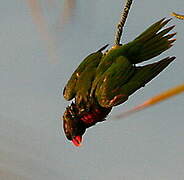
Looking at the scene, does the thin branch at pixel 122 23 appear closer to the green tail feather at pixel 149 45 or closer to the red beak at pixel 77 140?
the green tail feather at pixel 149 45

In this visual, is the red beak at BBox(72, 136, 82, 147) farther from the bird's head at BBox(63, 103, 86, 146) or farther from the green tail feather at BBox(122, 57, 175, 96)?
the green tail feather at BBox(122, 57, 175, 96)

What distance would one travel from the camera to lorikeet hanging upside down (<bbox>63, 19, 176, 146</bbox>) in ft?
1.31

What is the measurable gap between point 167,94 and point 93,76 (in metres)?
0.25

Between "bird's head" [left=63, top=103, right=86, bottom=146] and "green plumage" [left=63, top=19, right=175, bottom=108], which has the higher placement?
"green plumage" [left=63, top=19, right=175, bottom=108]

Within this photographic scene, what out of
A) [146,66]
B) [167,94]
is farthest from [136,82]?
[167,94]

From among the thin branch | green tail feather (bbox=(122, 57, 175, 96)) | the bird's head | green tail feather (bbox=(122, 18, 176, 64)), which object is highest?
the thin branch

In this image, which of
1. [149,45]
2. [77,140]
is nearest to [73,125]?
[77,140]

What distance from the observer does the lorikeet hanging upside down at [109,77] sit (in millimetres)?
400

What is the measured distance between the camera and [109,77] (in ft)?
1.35

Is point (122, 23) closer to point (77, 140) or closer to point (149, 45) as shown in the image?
point (149, 45)

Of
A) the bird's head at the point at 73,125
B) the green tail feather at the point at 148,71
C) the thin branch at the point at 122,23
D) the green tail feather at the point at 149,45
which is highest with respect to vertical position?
the thin branch at the point at 122,23

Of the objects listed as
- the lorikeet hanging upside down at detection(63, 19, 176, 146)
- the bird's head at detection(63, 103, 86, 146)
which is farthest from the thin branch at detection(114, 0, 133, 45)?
the bird's head at detection(63, 103, 86, 146)

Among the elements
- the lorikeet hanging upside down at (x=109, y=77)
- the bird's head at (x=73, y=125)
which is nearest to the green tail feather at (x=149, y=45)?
the lorikeet hanging upside down at (x=109, y=77)

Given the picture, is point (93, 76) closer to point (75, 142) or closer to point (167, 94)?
point (75, 142)
